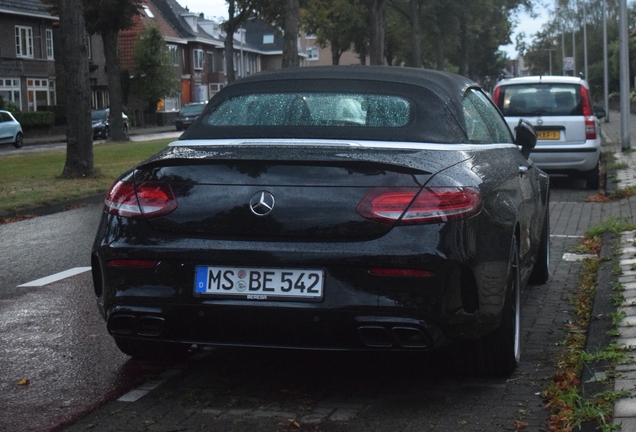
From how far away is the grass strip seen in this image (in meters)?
15.2

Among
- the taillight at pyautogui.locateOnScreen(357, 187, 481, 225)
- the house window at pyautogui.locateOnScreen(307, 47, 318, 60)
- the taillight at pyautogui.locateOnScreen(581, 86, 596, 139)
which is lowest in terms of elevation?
the taillight at pyautogui.locateOnScreen(357, 187, 481, 225)

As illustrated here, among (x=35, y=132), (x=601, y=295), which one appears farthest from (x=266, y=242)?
(x=35, y=132)

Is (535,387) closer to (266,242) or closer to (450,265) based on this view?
(450,265)

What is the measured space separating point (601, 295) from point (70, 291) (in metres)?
3.90

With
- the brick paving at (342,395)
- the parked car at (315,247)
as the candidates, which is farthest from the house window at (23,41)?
the parked car at (315,247)

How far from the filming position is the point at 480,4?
53531 mm

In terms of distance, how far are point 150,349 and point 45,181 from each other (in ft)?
46.5

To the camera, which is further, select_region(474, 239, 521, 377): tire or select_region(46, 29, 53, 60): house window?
select_region(46, 29, 53, 60): house window

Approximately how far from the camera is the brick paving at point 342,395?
4449mm

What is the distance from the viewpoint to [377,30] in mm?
41188

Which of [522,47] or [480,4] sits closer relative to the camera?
[480,4]

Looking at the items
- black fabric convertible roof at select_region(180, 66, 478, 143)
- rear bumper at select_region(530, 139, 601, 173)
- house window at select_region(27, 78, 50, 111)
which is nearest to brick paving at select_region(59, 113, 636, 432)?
black fabric convertible roof at select_region(180, 66, 478, 143)

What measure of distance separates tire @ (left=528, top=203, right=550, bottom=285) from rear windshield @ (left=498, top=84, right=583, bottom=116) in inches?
340

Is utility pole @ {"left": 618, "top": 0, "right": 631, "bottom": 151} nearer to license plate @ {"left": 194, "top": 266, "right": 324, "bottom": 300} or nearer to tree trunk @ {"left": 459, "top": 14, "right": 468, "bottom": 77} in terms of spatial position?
license plate @ {"left": 194, "top": 266, "right": 324, "bottom": 300}
